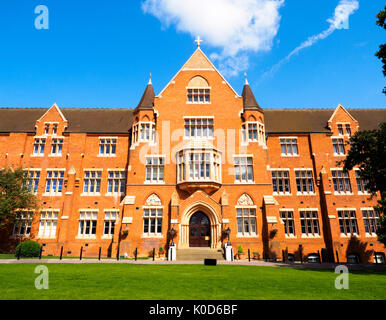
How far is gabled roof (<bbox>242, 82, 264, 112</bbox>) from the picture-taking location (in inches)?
1175

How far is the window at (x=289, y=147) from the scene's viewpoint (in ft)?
102

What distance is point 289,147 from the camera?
1236 inches

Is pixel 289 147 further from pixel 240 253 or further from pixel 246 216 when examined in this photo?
pixel 240 253

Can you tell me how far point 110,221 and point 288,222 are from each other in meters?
19.2

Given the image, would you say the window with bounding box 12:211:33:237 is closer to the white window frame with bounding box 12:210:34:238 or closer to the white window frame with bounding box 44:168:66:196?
the white window frame with bounding box 12:210:34:238

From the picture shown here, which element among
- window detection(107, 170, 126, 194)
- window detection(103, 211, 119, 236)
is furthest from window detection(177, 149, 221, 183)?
window detection(103, 211, 119, 236)

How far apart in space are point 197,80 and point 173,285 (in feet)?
84.4

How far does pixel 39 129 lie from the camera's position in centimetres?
3144

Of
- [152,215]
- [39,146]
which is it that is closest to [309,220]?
[152,215]

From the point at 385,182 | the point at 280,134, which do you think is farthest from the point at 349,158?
the point at 280,134

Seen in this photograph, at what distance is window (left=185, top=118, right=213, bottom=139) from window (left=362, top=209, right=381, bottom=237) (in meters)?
18.7
